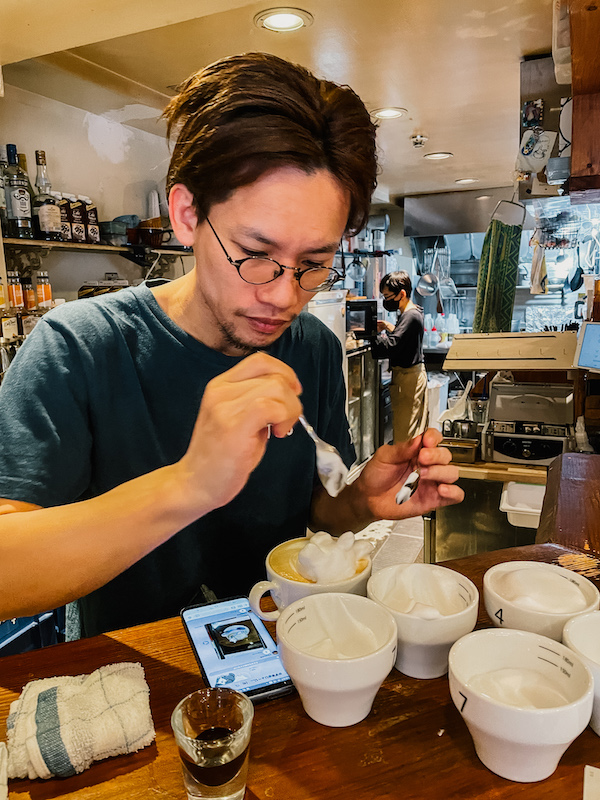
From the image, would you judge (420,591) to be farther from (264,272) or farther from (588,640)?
(264,272)

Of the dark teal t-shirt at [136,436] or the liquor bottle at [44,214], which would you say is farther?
the liquor bottle at [44,214]

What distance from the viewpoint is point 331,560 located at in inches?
35.9

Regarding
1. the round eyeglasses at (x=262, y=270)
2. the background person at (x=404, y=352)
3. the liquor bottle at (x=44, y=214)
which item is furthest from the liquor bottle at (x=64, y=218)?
the background person at (x=404, y=352)

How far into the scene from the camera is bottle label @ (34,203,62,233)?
8.89ft

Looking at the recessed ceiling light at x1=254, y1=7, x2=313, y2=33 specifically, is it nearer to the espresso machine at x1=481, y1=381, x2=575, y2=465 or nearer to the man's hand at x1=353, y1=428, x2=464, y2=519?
the espresso machine at x1=481, y1=381, x2=575, y2=465

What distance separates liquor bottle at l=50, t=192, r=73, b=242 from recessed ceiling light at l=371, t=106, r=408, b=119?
2242 mm

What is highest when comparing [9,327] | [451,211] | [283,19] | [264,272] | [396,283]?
[283,19]

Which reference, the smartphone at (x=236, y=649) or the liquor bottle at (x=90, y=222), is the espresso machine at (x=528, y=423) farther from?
the liquor bottle at (x=90, y=222)

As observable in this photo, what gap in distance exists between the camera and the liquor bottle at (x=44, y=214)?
271 cm

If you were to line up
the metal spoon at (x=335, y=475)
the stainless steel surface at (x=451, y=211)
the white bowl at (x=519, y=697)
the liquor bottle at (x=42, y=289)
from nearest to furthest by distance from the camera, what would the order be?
the white bowl at (x=519, y=697) < the metal spoon at (x=335, y=475) < the liquor bottle at (x=42, y=289) < the stainless steel surface at (x=451, y=211)

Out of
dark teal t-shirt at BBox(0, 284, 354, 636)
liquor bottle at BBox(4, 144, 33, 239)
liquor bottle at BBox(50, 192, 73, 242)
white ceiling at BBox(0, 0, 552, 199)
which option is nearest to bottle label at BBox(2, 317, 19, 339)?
liquor bottle at BBox(4, 144, 33, 239)

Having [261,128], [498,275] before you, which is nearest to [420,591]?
[261,128]

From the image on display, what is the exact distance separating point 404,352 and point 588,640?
5.01 m

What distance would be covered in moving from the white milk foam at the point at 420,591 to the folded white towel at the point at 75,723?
39cm
